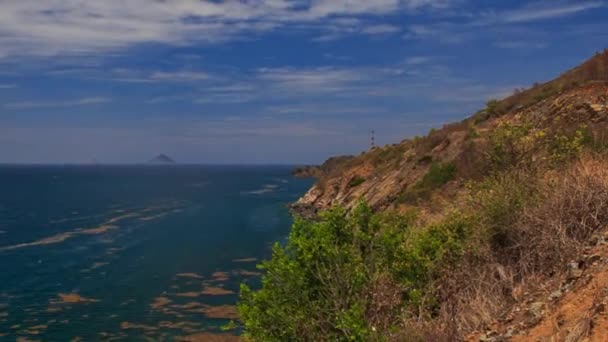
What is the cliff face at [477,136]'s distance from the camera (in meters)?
38.1

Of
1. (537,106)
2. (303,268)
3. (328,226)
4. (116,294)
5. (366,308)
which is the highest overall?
(537,106)

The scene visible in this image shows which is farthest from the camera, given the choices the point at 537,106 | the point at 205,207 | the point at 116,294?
the point at 205,207

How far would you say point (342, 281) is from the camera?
15.9m

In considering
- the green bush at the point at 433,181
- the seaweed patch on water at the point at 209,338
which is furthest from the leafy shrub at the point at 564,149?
the green bush at the point at 433,181

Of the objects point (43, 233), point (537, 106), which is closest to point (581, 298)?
point (537, 106)

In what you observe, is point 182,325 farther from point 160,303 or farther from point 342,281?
point 342,281

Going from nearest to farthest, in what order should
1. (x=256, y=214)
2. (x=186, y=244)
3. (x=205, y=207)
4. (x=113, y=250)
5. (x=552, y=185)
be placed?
(x=552, y=185) < (x=113, y=250) < (x=186, y=244) < (x=256, y=214) < (x=205, y=207)

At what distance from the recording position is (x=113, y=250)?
195 ft

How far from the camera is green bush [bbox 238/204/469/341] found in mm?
15648

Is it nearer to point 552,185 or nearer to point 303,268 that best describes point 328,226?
point 303,268

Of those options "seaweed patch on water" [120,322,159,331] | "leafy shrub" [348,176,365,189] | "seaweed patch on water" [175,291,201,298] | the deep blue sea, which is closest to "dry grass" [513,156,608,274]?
the deep blue sea

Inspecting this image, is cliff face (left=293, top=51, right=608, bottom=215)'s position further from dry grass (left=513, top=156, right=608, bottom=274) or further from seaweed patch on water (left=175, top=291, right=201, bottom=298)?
seaweed patch on water (left=175, top=291, right=201, bottom=298)

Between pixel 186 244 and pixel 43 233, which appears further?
pixel 43 233

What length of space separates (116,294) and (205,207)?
6574cm
